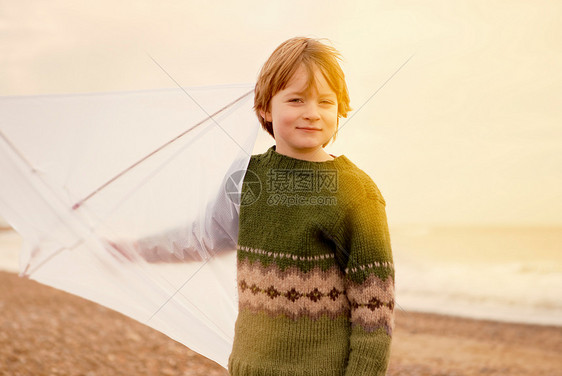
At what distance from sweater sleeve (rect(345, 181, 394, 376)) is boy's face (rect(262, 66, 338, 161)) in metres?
0.27

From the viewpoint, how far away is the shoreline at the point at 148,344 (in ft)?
19.6

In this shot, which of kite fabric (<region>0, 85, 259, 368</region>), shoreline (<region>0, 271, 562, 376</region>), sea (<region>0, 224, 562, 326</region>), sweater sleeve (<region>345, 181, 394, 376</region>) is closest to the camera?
sweater sleeve (<region>345, 181, 394, 376</region>)

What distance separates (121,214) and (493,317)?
10452 millimetres

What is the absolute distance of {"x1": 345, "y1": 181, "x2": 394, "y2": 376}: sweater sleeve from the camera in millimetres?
1654

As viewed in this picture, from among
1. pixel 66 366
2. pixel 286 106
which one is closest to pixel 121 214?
pixel 286 106

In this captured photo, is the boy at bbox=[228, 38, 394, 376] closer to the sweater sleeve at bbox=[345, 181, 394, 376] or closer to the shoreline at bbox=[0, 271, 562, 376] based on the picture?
the sweater sleeve at bbox=[345, 181, 394, 376]

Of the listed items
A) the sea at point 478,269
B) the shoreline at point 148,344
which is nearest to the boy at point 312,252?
the shoreline at point 148,344

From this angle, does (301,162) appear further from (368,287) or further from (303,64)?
(368,287)

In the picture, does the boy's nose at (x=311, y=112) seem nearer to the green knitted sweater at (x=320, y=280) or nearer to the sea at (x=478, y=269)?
the green knitted sweater at (x=320, y=280)

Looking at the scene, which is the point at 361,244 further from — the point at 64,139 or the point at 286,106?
the point at 64,139

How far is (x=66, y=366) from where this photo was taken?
577 centimetres

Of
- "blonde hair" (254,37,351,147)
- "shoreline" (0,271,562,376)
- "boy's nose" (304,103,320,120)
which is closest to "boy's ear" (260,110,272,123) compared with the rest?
"blonde hair" (254,37,351,147)

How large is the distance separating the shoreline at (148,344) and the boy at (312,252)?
14.8ft

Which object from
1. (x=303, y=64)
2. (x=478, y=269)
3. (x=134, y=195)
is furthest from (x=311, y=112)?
(x=478, y=269)
